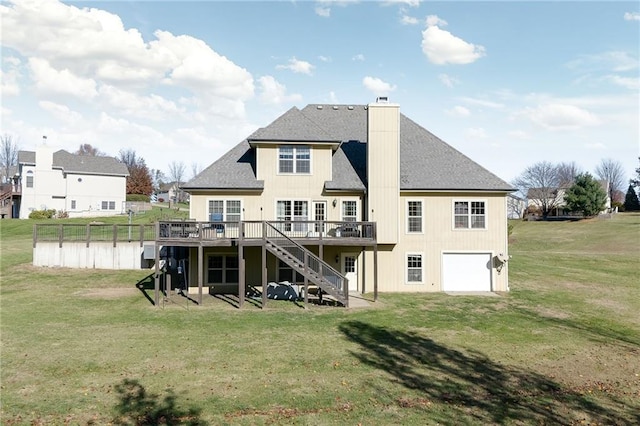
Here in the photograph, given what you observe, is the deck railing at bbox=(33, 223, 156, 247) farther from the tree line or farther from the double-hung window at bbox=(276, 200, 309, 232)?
the tree line

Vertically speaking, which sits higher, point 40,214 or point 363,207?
point 40,214

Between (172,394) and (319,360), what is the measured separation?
13.7ft

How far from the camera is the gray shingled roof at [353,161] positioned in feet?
68.7

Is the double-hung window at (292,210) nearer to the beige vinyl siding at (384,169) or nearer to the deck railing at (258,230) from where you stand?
the deck railing at (258,230)

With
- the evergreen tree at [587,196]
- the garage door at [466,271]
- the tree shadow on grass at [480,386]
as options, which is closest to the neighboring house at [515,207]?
the evergreen tree at [587,196]

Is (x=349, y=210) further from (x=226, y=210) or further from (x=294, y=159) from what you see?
(x=226, y=210)

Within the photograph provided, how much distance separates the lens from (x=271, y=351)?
1229cm

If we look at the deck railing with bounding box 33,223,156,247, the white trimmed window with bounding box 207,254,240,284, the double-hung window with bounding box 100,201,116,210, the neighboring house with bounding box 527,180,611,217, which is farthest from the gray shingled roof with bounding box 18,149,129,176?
the neighboring house with bounding box 527,180,611,217

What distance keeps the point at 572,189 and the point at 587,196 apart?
2438 mm

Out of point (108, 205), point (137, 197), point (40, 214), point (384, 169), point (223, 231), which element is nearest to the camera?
point (223, 231)

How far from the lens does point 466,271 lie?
2206cm

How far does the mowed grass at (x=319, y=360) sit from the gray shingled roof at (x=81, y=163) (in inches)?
1276

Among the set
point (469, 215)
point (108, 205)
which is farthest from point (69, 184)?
point (469, 215)

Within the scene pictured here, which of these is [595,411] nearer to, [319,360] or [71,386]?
[319,360]
